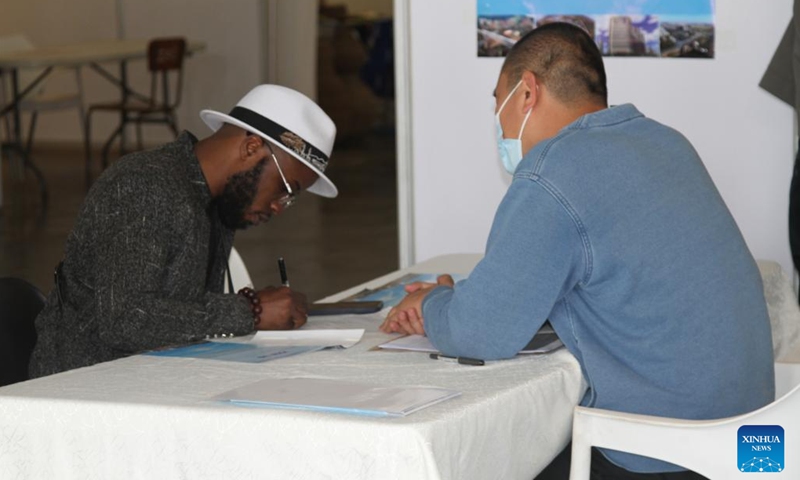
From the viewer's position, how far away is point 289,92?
104 inches

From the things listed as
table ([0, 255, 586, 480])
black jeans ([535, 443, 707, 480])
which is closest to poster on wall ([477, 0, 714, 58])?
table ([0, 255, 586, 480])

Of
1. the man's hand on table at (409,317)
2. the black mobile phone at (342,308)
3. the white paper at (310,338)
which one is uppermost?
the man's hand on table at (409,317)

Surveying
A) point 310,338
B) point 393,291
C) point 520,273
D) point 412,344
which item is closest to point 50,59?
point 393,291

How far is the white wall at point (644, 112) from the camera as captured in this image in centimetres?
354

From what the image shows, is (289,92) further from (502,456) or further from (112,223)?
(502,456)

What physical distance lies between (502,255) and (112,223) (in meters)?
0.83

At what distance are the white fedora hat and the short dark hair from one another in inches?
23.2

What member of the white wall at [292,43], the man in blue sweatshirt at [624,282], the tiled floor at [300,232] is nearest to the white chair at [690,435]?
the man in blue sweatshirt at [624,282]

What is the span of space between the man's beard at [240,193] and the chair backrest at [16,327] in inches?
17.5

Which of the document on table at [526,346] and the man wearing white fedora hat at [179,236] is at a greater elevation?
the man wearing white fedora hat at [179,236]

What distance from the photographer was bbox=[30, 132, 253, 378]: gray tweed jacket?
7.47ft

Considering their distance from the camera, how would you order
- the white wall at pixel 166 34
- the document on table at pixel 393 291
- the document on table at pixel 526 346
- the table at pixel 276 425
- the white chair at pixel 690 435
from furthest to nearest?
the white wall at pixel 166 34 → the document on table at pixel 393 291 → the document on table at pixel 526 346 → the white chair at pixel 690 435 → the table at pixel 276 425

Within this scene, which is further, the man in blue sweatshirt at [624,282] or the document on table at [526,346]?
the document on table at [526,346]

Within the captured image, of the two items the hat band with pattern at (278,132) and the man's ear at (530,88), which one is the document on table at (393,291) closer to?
the hat band with pattern at (278,132)
